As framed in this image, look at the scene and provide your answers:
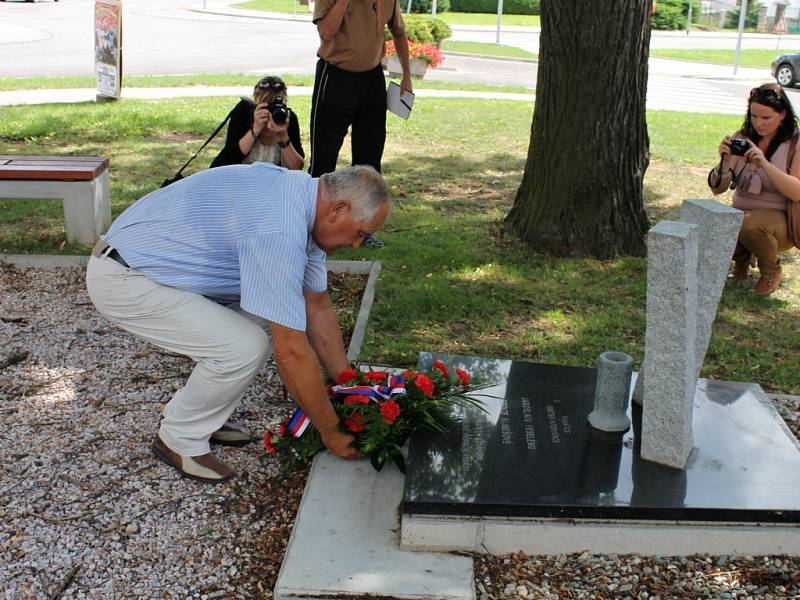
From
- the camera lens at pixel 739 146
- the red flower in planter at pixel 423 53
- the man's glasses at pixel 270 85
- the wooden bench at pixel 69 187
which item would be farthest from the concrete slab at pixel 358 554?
the red flower in planter at pixel 423 53

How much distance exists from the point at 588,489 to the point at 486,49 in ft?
80.4

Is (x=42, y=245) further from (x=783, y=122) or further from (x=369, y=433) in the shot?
(x=783, y=122)

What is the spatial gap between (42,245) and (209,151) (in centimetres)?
318

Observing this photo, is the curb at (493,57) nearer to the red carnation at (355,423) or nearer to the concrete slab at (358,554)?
the red carnation at (355,423)

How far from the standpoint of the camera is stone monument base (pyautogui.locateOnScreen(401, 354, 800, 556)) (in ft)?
9.94

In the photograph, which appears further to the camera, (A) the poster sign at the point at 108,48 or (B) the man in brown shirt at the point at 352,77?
(A) the poster sign at the point at 108,48

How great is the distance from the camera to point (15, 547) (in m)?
3.04

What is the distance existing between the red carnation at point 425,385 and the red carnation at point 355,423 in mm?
263

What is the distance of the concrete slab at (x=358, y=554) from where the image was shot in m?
2.78

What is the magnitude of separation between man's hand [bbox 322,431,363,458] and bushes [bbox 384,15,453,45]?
15.9 m

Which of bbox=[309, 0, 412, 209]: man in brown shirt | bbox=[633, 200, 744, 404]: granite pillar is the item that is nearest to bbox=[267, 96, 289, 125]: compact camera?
bbox=[309, 0, 412, 209]: man in brown shirt

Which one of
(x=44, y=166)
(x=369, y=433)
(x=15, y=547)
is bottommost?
(x=15, y=547)

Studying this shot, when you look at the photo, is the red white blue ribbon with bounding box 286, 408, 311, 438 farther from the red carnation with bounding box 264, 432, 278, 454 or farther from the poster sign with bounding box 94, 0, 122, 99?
the poster sign with bounding box 94, 0, 122, 99

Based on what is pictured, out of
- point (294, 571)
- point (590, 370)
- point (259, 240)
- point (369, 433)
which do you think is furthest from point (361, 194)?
point (590, 370)
